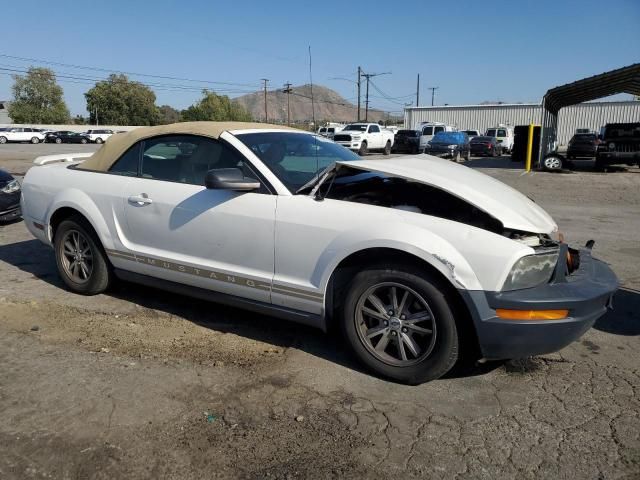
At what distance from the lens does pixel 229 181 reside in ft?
11.3

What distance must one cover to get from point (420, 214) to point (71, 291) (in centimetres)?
348

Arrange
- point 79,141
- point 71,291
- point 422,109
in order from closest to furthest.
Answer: point 71,291 → point 422,109 → point 79,141

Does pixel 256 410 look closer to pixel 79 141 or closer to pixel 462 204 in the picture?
pixel 462 204

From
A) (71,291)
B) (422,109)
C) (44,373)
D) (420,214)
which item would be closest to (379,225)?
(420,214)

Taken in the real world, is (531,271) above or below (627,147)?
below

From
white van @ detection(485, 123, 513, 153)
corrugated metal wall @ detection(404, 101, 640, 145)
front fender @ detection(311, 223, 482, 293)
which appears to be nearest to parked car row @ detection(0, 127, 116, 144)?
corrugated metal wall @ detection(404, 101, 640, 145)

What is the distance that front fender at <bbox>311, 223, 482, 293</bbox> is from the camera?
9.48ft

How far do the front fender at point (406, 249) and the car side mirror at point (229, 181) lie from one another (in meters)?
0.71

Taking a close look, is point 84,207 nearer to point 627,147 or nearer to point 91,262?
point 91,262

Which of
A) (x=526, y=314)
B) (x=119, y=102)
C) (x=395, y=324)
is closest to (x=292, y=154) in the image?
(x=395, y=324)

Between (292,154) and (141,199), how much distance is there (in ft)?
4.09

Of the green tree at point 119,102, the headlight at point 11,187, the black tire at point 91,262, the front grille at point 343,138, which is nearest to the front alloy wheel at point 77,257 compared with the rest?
the black tire at point 91,262

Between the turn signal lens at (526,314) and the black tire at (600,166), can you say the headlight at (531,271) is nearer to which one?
the turn signal lens at (526,314)

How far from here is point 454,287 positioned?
2.94 metres
